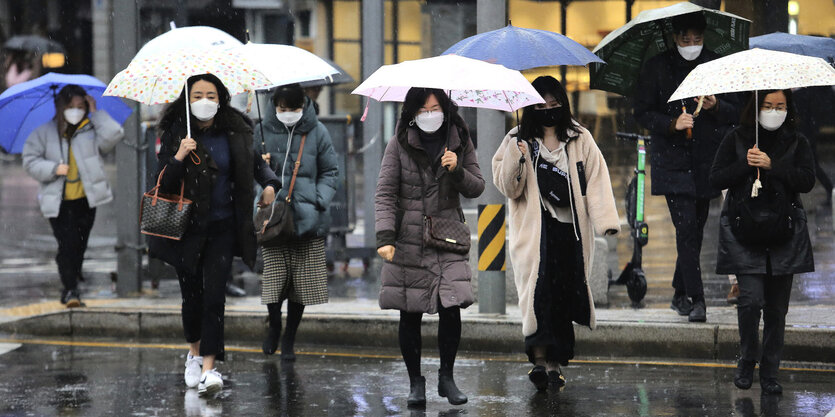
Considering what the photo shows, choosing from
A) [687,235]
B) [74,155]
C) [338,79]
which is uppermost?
[338,79]

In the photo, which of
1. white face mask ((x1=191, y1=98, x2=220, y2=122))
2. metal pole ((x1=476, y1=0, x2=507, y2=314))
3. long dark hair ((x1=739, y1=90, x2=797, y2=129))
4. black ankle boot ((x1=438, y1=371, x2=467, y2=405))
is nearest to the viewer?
black ankle boot ((x1=438, y1=371, x2=467, y2=405))

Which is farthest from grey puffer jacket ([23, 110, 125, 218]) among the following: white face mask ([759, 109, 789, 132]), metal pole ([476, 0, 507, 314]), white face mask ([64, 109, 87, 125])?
white face mask ([759, 109, 789, 132])

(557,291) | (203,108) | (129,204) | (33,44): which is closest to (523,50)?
(557,291)

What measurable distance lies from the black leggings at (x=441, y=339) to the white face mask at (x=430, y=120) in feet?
3.26

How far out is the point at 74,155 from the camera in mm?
10617

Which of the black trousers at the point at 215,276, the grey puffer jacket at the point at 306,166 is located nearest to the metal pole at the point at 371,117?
the grey puffer jacket at the point at 306,166

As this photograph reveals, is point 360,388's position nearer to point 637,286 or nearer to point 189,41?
point 189,41

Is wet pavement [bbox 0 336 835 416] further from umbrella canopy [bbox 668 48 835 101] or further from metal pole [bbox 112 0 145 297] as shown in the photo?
metal pole [bbox 112 0 145 297]

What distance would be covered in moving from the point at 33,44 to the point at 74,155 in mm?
28087

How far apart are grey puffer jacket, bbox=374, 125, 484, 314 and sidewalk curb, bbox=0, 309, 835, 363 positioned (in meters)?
1.95

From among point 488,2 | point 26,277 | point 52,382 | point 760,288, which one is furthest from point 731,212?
point 26,277

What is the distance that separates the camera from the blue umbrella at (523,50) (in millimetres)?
7316

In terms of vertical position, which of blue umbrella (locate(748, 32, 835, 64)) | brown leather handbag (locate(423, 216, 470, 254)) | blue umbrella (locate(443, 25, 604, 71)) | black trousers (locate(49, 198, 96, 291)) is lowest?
black trousers (locate(49, 198, 96, 291))

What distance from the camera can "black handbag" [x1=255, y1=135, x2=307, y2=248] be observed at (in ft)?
28.7
